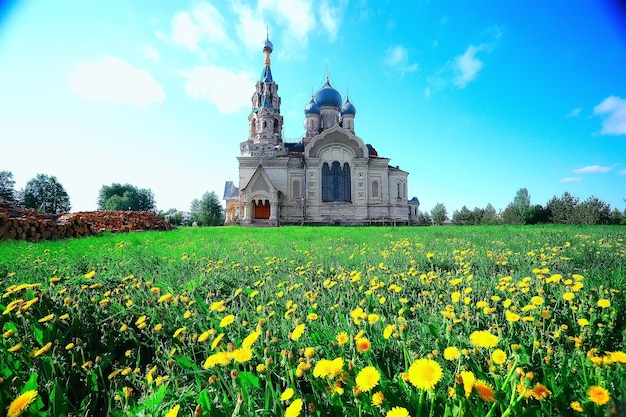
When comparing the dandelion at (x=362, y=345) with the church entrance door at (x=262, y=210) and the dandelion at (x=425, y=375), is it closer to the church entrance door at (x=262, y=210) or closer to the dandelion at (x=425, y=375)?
the dandelion at (x=425, y=375)

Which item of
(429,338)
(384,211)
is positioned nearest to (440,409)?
(429,338)

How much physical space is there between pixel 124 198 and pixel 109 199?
2246 millimetres

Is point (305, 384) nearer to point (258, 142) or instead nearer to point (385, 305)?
point (385, 305)

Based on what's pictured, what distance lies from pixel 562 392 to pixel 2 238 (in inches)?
447

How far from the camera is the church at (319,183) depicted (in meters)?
28.1

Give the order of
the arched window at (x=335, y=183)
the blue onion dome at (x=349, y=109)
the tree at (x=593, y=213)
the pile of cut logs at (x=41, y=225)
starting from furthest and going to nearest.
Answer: the blue onion dome at (x=349, y=109), the arched window at (x=335, y=183), the tree at (x=593, y=213), the pile of cut logs at (x=41, y=225)

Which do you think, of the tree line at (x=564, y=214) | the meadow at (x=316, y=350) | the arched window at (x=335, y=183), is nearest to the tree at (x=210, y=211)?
the arched window at (x=335, y=183)

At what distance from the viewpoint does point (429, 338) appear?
1.72m

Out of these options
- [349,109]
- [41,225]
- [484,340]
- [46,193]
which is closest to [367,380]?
[484,340]

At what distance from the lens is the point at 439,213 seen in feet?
187

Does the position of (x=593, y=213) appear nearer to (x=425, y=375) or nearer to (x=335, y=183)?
(x=335, y=183)

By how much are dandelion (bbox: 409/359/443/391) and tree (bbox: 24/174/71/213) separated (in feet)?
188

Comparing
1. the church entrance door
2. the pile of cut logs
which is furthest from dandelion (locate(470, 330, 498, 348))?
the church entrance door

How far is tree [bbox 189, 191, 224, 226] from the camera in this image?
38625 mm
